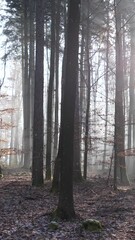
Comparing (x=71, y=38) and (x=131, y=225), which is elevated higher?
(x=71, y=38)

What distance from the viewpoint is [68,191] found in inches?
337

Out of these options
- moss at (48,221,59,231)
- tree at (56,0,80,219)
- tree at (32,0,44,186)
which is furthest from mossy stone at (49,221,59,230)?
tree at (32,0,44,186)

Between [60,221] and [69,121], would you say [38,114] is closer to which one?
[69,121]

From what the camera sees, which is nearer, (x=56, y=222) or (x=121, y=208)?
(x=56, y=222)

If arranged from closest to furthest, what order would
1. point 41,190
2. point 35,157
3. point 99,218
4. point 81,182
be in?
1. point 99,218
2. point 41,190
3. point 35,157
4. point 81,182

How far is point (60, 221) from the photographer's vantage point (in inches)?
327

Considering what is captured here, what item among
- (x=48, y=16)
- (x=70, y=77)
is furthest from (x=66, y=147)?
(x=48, y=16)

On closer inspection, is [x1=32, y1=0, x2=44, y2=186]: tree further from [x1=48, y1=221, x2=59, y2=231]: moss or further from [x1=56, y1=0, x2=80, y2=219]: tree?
[x1=48, y1=221, x2=59, y2=231]: moss

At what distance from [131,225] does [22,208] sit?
3.11 metres

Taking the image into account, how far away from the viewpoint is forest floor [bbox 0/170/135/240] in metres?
7.60

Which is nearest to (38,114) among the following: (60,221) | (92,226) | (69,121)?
(69,121)

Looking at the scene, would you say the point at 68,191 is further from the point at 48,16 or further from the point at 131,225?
the point at 48,16

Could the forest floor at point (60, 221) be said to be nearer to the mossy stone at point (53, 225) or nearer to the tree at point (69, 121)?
the mossy stone at point (53, 225)

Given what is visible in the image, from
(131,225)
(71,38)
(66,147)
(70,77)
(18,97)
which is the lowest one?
(131,225)
